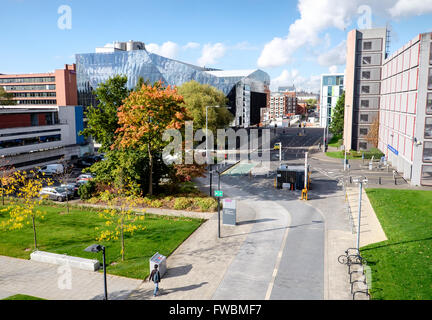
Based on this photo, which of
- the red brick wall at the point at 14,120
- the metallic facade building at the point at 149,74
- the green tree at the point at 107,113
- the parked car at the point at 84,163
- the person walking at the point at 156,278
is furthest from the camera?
the metallic facade building at the point at 149,74

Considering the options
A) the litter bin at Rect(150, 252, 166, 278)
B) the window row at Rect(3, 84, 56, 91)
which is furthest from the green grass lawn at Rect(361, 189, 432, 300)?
the window row at Rect(3, 84, 56, 91)

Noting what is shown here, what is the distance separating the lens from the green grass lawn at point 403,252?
1544 cm

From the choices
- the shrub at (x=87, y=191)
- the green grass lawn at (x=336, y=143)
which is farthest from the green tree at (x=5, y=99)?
the green grass lawn at (x=336, y=143)

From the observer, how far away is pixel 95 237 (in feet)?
72.4

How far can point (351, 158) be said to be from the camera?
5519 cm

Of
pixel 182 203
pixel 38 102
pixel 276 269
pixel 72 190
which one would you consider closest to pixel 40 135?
pixel 72 190

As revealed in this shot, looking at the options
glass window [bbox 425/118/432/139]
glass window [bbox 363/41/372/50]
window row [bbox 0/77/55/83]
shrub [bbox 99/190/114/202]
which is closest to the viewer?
shrub [bbox 99/190/114/202]

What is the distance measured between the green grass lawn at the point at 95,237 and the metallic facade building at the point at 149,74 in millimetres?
56487

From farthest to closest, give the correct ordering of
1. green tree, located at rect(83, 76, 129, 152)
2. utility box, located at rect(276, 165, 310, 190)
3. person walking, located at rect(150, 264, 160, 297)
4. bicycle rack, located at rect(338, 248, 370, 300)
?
Result: 1. utility box, located at rect(276, 165, 310, 190)
2. green tree, located at rect(83, 76, 129, 152)
3. bicycle rack, located at rect(338, 248, 370, 300)
4. person walking, located at rect(150, 264, 160, 297)

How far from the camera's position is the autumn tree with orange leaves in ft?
95.2

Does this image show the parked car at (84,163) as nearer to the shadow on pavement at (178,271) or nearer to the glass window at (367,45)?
the shadow on pavement at (178,271)

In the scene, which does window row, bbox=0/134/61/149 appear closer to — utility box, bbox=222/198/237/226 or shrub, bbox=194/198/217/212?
shrub, bbox=194/198/217/212

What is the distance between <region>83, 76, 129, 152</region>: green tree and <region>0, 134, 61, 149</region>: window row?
50.5 feet
